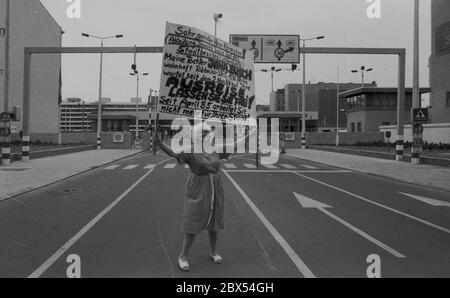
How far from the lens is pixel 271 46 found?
960 inches

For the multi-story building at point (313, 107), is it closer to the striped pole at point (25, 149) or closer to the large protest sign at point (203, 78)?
the striped pole at point (25, 149)

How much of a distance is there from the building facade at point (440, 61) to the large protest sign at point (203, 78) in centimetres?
4547

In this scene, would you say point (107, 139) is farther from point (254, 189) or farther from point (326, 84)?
point (326, 84)

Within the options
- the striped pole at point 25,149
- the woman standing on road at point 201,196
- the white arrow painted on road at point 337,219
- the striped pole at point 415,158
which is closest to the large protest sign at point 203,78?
the woman standing on road at point 201,196

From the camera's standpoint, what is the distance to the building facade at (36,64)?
48.2m

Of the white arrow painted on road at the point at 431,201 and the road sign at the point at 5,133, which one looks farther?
the road sign at the point at 5,133

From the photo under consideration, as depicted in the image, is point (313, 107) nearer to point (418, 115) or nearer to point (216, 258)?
point (418, 115)

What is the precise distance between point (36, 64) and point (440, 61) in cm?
4177

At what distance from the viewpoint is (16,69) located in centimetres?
4906

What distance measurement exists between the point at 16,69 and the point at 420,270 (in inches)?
1926

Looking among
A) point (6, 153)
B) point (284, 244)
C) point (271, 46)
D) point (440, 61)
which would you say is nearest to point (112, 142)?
point (6, 153)

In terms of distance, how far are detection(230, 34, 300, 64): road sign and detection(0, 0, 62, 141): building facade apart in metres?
26.2
